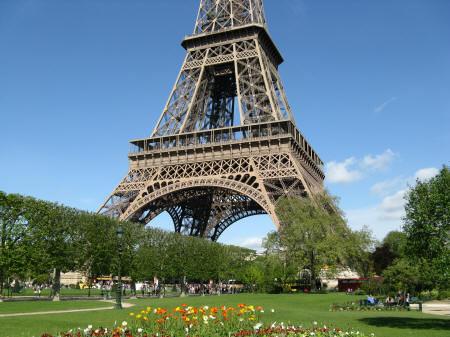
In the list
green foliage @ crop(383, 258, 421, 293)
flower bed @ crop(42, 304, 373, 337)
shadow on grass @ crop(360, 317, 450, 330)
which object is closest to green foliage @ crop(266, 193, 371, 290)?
green foliage @ crop(383, 258, 421, 293)

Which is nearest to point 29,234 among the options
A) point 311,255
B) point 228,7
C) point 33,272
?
point 33,272

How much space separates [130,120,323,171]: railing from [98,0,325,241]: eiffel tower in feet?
0.39

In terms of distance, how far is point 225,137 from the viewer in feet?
164

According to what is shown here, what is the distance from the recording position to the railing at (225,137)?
45312 mm

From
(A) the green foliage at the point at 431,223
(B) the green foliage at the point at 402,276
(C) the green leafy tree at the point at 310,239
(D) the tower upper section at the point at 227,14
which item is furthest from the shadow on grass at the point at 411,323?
(D) the tower upper section at the point at 227,14

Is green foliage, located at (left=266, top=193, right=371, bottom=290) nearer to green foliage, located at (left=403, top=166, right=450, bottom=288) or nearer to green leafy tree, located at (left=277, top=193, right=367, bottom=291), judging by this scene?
green leafy tree, located at (left=277, top=193, right=367, bottom=291)

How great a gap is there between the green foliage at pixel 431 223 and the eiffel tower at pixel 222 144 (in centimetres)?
2230

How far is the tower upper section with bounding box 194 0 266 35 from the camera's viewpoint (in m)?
56.7

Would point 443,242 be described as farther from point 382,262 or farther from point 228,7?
point 228,7

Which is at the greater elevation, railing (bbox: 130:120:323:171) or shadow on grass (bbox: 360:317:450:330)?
railing (bbox: 130:120:323:171)

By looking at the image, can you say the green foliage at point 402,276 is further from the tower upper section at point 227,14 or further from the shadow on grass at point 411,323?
the tower upper section at point 227,14

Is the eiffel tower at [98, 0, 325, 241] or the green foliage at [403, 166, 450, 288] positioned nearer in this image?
the green foliage at [403, 166, 450, 288]

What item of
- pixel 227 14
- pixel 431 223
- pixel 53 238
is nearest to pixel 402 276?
pixel 431 223

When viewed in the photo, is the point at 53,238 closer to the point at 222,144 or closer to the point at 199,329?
the point at 222,144
